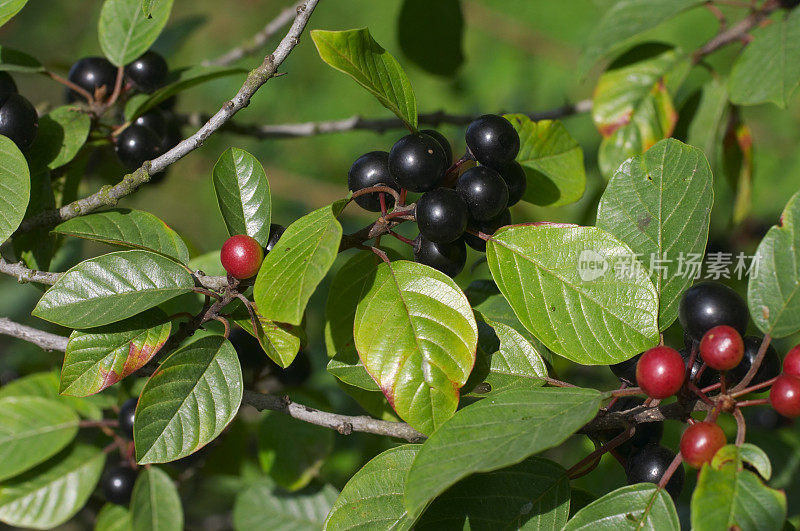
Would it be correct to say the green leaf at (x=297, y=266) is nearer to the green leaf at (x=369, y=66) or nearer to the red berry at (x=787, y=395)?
the green leaf at (x=369, y=66)

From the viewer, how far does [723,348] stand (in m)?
1.12

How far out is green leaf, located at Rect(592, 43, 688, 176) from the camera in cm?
228

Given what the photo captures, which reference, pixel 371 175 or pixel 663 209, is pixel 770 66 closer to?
pixel 663 209

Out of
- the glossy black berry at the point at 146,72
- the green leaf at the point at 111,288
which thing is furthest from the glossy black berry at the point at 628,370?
the glossy black berry at the point at 146,72

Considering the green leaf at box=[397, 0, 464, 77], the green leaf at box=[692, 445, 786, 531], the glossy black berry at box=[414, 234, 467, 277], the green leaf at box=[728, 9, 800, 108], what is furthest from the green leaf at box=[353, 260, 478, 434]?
the green leaf at box=[397, 0, 464, 77]

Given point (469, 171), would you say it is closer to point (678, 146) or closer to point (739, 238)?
point (678, 146)

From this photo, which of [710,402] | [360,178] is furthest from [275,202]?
[710,402]

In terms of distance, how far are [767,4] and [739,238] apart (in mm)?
1329

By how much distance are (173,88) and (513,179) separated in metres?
0.89

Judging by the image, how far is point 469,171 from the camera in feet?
4.25

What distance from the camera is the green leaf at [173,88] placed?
1696 millimetres

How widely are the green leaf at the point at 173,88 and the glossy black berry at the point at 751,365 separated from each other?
4.58 feet

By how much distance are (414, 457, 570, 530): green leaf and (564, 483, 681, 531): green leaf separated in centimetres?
11

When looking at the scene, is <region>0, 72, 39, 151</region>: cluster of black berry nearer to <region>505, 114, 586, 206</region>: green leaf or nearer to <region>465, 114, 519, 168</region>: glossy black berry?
<region>465, 114, 519, 168</region>: glossy black berry
